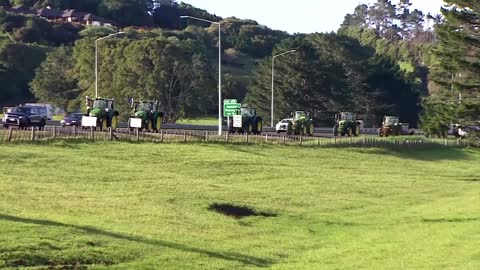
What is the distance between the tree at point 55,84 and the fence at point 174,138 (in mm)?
48994

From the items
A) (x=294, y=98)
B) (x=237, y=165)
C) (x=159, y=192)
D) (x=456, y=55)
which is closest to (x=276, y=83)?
(x=294, y=98)

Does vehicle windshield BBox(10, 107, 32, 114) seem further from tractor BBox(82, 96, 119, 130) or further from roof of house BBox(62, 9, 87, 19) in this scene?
roof of house BBox(62, 9, 87, 19)

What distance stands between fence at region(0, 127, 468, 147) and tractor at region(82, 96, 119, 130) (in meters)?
0.86

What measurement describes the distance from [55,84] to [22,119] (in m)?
47.4

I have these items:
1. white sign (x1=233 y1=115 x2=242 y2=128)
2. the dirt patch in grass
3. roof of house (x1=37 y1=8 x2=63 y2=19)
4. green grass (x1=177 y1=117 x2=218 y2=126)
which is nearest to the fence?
white sign (x1=233 y1=115 x2=242 y2=128)

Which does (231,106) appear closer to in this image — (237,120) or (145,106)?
(237,120)

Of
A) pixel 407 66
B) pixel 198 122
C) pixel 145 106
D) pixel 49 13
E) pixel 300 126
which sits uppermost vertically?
pixel 49 13

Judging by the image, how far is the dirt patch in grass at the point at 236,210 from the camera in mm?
28413

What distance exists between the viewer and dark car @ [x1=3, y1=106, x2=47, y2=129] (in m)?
54.7

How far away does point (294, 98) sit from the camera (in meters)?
96.9

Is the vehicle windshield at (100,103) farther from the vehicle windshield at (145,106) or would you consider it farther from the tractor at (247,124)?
the tractor at (247,124)

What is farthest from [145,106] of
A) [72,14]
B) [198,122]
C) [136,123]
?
[72,14]

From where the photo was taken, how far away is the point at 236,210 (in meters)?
29.1

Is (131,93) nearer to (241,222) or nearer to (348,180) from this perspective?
(348,180)
